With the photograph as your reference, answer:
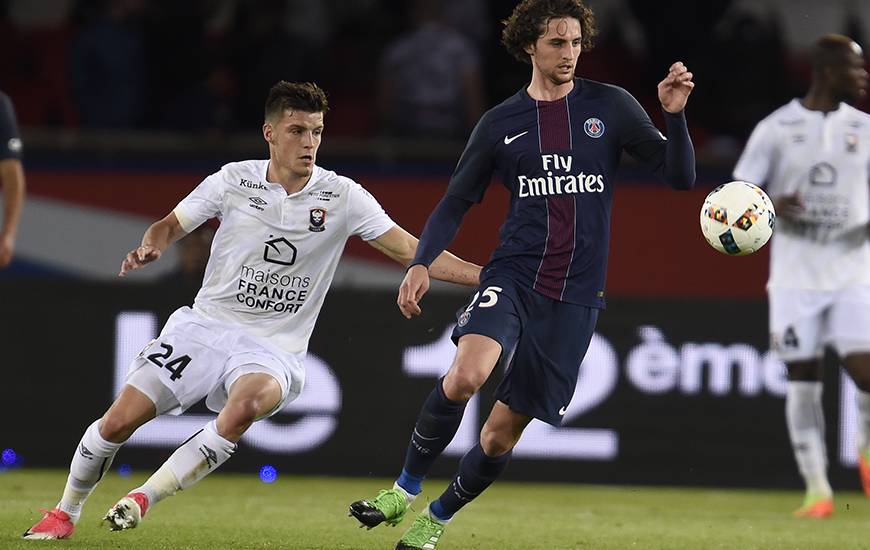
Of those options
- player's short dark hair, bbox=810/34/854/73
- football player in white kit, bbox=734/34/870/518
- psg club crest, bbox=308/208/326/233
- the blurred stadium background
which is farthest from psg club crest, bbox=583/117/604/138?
the blurred stadium background

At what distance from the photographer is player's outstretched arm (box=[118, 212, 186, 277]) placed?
6.36m

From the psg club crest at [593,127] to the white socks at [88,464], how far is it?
236 cm

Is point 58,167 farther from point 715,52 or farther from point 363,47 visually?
point 715,52

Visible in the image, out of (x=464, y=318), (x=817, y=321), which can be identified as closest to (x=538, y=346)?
(x=464, y=318)

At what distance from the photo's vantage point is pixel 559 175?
649cm

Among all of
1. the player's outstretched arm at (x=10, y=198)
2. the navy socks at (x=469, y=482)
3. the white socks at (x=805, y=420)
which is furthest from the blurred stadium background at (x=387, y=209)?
the navy socks at (x=469, y=482)

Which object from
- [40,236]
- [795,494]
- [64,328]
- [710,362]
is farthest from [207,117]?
[795,494]

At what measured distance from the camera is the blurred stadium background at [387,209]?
10.4 metres

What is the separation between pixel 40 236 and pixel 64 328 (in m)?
2.18

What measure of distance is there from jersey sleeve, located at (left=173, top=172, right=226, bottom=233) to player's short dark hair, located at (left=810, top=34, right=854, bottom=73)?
4.07m

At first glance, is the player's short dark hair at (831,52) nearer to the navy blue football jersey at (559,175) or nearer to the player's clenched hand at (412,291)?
the navy blue football jersey at (559,175)

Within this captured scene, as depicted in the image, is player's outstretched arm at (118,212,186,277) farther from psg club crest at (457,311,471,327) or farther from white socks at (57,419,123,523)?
psg club crest at (457,311,471,327)

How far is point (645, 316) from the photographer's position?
1054cm

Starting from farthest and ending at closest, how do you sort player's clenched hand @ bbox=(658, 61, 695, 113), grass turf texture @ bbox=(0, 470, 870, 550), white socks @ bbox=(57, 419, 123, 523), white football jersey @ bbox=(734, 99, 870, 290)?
white football jersey @ bbox=(734, 99, 870, 290) → grass turf texture @ bbox=(0, 470, 870, 550) → white socks @ bbox=(57, 419, 123, 523) → player's clenched hand @ bbox=(658, 61, 695, 113)
